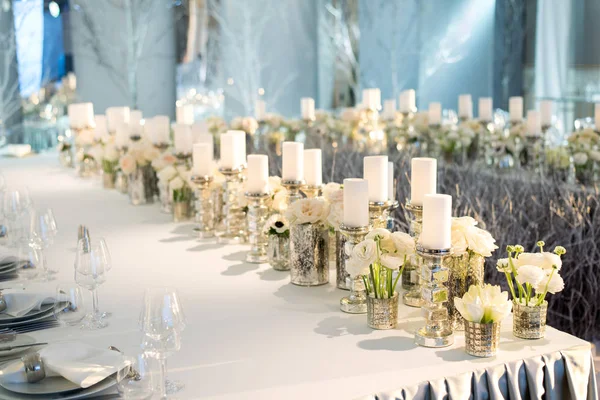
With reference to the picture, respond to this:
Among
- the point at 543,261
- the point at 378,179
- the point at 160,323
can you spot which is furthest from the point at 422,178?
the point at 160,323

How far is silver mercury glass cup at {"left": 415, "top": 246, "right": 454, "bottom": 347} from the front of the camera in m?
1.55

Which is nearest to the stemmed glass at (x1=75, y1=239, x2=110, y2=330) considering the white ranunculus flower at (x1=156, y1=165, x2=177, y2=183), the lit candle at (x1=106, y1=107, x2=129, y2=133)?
the white ranunculus flower at (x1=156, y1=165, x2=177, y2=183)

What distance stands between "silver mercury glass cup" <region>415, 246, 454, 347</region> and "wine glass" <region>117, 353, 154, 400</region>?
0.59 meters

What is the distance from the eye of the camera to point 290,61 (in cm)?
990

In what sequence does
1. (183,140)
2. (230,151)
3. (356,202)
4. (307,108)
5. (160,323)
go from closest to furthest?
(160,323)
(356,202)
(230,151)
(183,140)
(307,108)

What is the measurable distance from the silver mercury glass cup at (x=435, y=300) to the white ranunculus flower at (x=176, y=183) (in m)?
1.60

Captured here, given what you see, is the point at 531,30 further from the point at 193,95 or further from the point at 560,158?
the point at 193,95

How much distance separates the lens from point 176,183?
2969 millimetres

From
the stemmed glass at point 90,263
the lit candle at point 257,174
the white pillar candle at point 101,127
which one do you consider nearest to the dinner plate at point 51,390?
the stemmed glass at point 90,263

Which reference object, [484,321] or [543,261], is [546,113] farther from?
[484,321]

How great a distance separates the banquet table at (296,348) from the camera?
1.38 metres

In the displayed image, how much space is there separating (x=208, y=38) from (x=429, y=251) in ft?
27.9

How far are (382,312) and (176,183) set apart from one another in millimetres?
1532

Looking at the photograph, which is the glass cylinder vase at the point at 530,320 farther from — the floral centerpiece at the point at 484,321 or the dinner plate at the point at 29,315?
the dinner plate at the point at 29,315
